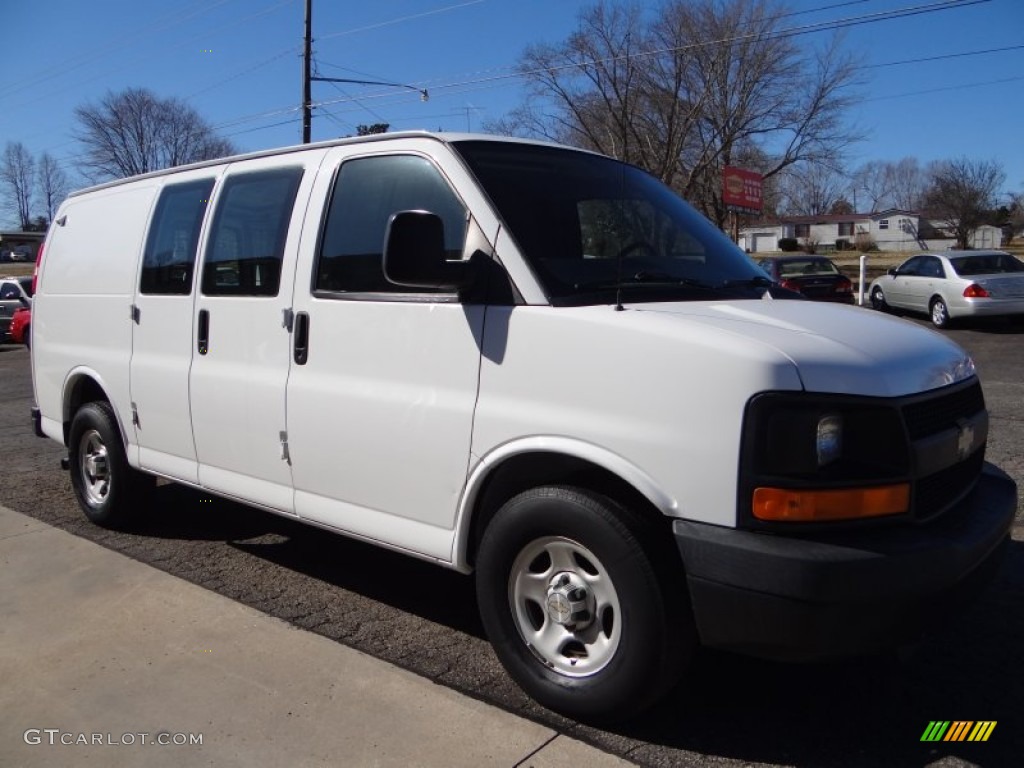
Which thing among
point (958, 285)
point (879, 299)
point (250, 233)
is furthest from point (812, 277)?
point (250, 233)

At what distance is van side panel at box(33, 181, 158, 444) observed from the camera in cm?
501

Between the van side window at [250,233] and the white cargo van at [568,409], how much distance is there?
0.02 m

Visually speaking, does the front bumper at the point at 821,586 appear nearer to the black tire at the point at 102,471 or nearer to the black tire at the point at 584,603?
the black tire at the point at 584,603

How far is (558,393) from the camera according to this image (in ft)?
9.59

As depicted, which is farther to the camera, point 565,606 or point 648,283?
point 648,283

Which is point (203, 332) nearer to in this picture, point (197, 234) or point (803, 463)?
point (197, 234)

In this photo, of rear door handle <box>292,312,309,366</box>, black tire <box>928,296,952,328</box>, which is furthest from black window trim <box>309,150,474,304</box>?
black tire <box>928,296,952,328</box>

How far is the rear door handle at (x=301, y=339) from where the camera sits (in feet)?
12.4

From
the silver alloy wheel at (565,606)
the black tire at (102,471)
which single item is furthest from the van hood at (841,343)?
the black tire at (102,471)

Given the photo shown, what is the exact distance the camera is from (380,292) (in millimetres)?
3539

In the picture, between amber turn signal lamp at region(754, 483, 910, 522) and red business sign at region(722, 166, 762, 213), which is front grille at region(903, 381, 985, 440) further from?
red business sign at region(722, 166, 762, 213)

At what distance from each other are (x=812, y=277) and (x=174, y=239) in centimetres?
1518

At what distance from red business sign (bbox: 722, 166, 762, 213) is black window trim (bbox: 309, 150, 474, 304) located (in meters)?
31.2

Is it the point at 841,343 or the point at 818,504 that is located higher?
the point at 841,343
